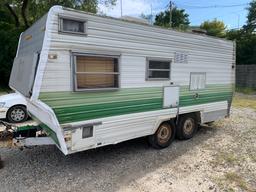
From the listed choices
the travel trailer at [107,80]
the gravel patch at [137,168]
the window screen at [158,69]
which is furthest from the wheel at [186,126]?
the window screen at [158,69]

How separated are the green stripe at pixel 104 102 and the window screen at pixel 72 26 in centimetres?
103

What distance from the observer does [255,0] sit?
2411 cm

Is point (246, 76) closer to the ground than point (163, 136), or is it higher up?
higher up

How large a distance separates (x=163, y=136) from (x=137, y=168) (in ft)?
4.36

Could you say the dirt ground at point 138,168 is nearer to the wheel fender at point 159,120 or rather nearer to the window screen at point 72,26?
the wheel fender at point 159,120

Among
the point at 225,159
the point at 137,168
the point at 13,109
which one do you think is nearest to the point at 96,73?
the point at 137,168

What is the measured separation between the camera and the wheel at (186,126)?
6172 millimetres

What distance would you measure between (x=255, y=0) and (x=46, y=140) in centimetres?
2637

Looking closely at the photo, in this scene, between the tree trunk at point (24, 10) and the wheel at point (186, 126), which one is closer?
the wheel at point (186, 126)

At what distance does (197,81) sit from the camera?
6.29 meters

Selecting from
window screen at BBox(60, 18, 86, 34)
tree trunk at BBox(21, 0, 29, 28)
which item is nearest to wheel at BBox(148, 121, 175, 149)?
window screen at BBox(60, 18, 86, 34)

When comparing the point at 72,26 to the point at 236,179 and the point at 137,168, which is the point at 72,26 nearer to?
the point at 137,168

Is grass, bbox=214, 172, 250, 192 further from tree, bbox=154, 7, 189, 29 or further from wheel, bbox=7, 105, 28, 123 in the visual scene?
tree, bbox=154, 7, 189, 29

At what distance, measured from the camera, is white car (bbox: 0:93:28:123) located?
24.0ft
